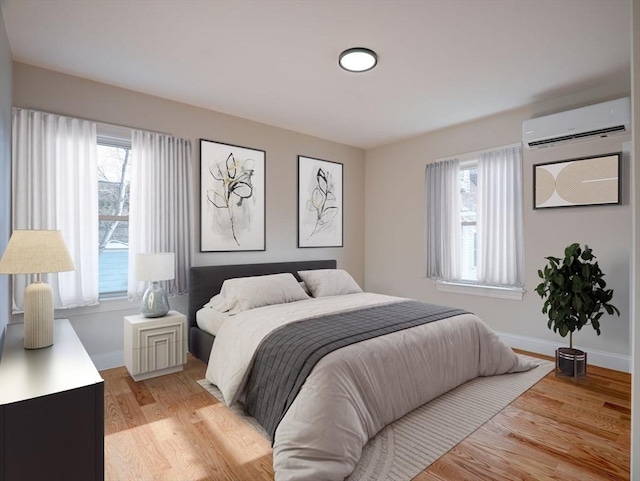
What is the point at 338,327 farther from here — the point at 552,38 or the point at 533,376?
the point at 552,38

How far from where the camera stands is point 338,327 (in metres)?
2.51

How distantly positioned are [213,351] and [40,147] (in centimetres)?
222

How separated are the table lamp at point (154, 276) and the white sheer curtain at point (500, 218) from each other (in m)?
3.43

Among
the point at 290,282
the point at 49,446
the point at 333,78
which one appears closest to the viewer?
the point at 49,446

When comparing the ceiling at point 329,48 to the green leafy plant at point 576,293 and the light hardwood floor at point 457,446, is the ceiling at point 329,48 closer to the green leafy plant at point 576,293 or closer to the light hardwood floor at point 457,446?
the green leafy plant at point 576,293

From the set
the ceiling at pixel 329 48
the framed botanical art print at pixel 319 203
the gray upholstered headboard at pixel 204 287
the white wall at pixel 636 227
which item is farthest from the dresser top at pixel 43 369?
the framed botanical art print at pixel 319 203

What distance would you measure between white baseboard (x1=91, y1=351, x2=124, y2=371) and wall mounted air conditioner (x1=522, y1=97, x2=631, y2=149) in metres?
4.64

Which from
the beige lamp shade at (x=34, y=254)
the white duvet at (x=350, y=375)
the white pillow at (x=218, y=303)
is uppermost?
the beige lamp shade at (x=34, y=254)

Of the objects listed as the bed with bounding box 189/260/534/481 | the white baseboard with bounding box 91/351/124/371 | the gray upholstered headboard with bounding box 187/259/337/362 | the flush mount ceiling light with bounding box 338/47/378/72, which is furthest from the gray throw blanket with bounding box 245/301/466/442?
the flush mount ceiling light with bounding box 338/47/378/72

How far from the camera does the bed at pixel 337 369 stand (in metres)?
1.78

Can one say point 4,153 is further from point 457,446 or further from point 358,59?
point 457,446

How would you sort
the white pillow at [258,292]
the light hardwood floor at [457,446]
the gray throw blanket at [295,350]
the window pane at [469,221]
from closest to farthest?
1. the light hardwood floor at [457,446]
2. the gray throw blanket at [295,350]
3. the white pillow at [258,292]
4. the window pane at [469,221]

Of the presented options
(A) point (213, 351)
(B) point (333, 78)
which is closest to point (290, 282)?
(A) point (213, 351)

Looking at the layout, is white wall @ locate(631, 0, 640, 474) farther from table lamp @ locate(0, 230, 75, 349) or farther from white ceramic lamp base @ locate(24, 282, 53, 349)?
white ceramic lamp base @ locate(24, 282, 53, 349)
